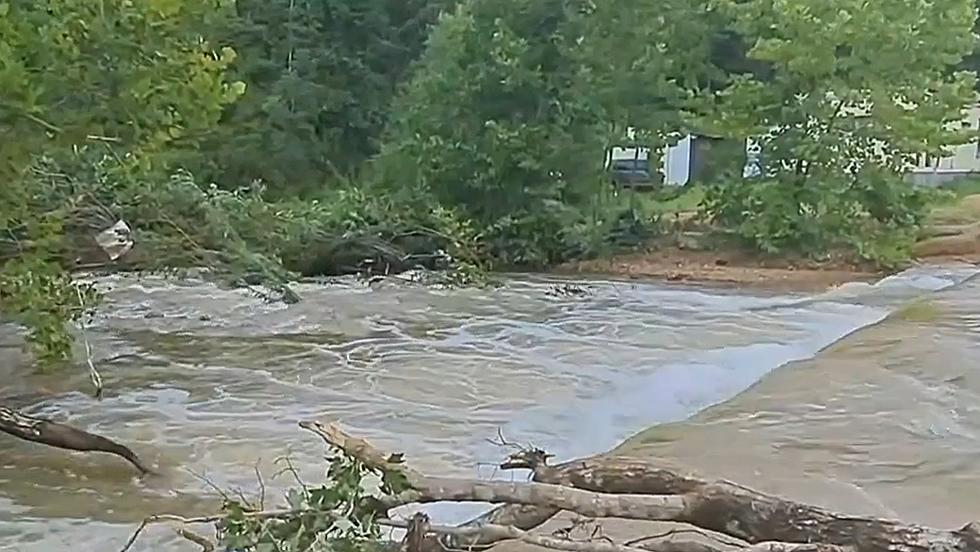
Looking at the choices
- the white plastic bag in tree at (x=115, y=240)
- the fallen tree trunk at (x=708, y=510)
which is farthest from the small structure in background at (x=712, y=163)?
the fallen tree trunk at (x=708, y=510)

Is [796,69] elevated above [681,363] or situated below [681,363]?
above

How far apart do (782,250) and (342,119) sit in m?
10.8

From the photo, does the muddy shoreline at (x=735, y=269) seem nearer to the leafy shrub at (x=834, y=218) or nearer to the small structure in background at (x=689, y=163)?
the leafy shrub at (x=834, y=218)

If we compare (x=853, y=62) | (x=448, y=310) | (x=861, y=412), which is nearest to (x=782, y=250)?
(x=853, y=62)

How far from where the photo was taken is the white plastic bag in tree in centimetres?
1023

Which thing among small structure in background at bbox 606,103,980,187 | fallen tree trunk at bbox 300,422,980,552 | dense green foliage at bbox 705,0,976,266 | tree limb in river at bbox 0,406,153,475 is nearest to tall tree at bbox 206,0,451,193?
small structure in background at bbox 606,103,980,187

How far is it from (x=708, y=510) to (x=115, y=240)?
7.64 m

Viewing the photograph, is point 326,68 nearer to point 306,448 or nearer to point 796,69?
point 796,69

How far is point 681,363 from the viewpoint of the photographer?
36.4ft

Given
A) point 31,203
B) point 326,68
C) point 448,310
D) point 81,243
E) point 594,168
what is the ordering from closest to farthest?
point 31,203
point 81,243
point 448,310
point 594,168
point 326,68

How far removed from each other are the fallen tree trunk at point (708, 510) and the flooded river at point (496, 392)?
2571mm

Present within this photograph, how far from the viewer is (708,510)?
359 centimetres

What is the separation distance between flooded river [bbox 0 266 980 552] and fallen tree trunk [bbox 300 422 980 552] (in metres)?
2.57

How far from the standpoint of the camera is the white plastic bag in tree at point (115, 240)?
10227 millimetres
